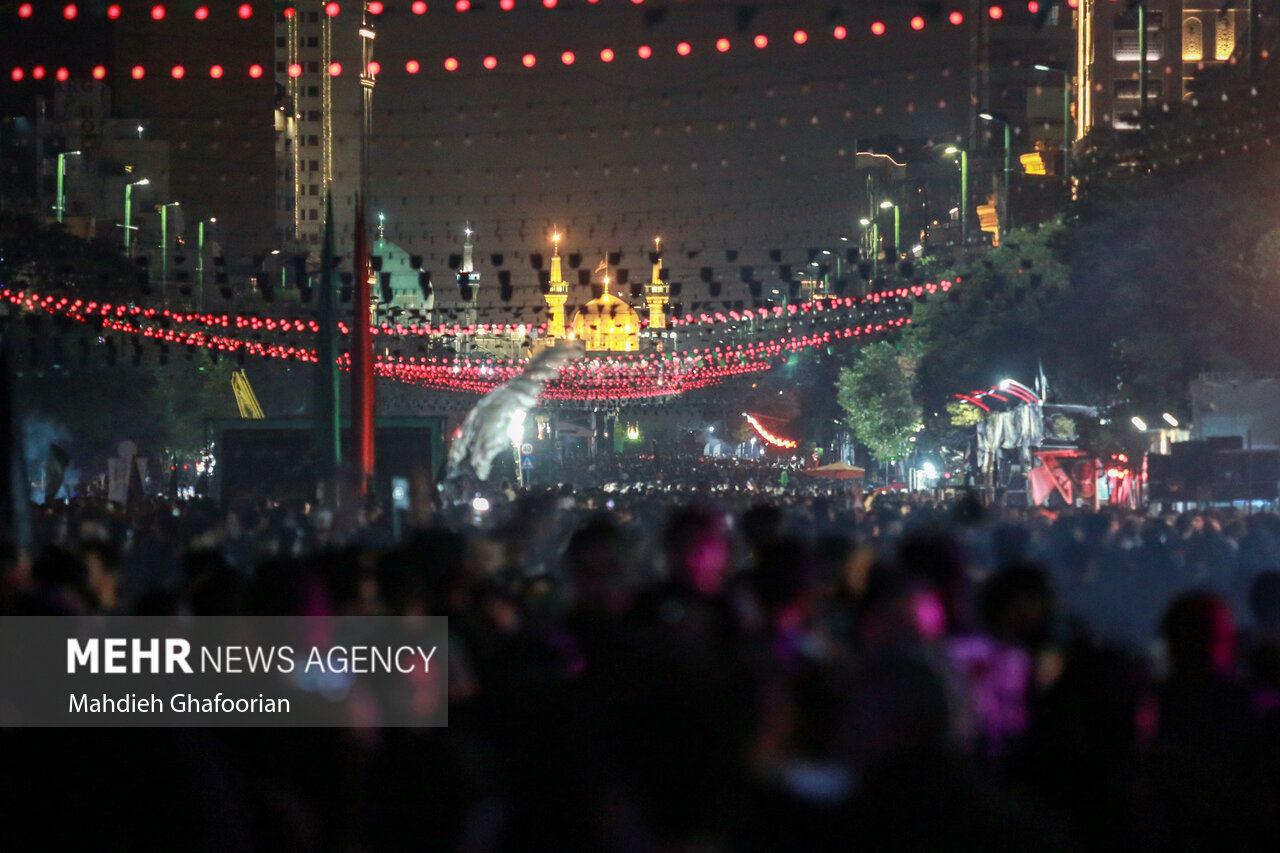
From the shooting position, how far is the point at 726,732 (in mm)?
4582

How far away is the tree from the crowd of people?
5393 centimetres

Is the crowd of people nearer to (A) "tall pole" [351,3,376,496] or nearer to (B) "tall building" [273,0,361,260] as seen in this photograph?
(A) "tall pole" [351,3,376,496]

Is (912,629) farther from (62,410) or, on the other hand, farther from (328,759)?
(62,410)

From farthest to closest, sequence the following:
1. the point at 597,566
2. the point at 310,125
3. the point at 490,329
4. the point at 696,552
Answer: the point at 310,125
the point at 490,329
the point at 696,552
the point at 597,566

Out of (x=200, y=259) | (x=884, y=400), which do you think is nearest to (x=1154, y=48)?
(x=884, y=400)

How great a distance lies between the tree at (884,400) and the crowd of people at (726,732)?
177ft

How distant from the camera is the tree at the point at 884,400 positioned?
61.5 meters

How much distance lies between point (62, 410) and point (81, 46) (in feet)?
159

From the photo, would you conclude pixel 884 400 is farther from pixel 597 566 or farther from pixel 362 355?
pixel 597 566

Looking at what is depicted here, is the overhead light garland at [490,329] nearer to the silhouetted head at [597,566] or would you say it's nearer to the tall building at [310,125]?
the silhouetted head at [597,566]

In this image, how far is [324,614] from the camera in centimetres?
629

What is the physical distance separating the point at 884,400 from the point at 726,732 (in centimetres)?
5768

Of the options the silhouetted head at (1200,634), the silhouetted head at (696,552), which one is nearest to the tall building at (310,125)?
the silhouetted head at (696,552)

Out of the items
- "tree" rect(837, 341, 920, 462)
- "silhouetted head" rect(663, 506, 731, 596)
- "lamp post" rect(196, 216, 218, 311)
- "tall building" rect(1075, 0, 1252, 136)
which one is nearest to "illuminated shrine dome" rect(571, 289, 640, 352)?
"tall building" rect(1075, 0, 1252, 136)
